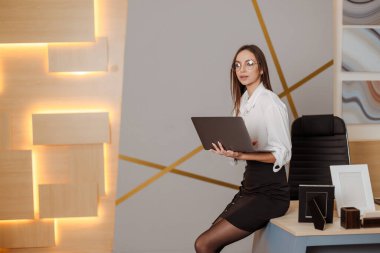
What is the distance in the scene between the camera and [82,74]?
4.11 m

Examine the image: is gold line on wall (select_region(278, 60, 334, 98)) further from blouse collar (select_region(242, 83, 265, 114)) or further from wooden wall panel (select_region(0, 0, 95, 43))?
wooden wall panel (select_region(0, 0, 95, 43))

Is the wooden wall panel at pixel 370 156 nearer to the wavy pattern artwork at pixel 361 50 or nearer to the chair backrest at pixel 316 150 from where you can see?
the wavy pattern artwork at pixel 361 50

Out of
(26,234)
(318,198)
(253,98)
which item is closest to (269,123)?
(253,98)

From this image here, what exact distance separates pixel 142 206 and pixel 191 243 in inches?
19.6

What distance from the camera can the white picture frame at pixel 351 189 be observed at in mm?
2633

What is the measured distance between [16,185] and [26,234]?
15.9 inches

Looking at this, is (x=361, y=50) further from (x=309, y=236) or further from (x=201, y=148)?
(x=309, y=236)

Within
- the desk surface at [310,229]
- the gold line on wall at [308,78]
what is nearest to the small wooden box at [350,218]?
the desk surface at [310,229]

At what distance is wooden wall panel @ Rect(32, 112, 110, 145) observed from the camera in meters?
4.04

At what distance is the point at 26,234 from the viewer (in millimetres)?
4094

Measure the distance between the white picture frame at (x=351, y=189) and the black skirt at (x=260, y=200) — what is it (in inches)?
10.2

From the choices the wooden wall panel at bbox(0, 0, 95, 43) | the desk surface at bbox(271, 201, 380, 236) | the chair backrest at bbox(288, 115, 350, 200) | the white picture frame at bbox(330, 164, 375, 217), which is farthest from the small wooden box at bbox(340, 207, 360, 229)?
the wooden wall panel at bbox(0, 0, 95, 43)

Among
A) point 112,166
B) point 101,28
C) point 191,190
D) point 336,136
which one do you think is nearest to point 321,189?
point 336,136

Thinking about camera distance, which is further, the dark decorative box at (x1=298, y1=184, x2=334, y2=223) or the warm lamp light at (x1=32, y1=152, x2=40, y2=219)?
the warm lamp light at (x1=32, y1=152, x2=40, y2=219)
